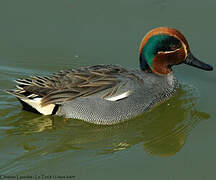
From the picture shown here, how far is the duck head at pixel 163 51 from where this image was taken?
749cm

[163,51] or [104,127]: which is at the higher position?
[163,51]

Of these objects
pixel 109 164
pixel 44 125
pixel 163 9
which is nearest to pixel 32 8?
pixel 163 9

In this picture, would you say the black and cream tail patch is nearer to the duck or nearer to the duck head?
the duck

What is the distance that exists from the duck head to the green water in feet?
1.97

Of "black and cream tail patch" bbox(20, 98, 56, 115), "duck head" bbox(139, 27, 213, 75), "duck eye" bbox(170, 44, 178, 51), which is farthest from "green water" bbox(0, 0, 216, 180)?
"duck eye" bbox(170, 44, 178, 51)

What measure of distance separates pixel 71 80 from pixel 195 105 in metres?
2.18

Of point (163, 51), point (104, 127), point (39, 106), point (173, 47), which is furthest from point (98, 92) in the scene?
point (173, 47)

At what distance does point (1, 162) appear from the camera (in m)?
6.06

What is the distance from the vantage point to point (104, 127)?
23.4 feet

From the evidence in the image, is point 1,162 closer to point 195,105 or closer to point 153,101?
point 153,101

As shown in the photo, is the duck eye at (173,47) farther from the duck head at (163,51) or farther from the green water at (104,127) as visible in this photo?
the green water at (104,127)

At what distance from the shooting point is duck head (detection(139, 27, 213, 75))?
7488 mm

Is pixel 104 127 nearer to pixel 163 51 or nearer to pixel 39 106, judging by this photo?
pixel 39 106

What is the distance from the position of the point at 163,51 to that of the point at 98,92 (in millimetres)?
1375
